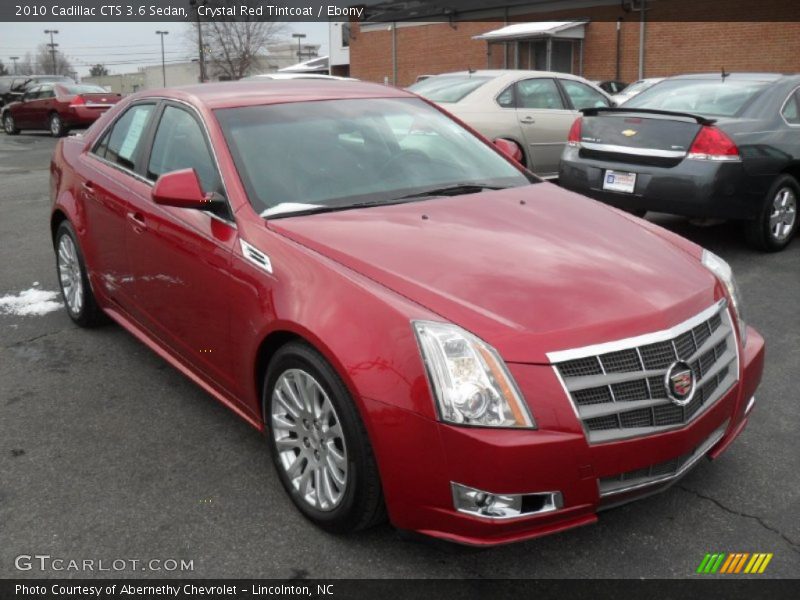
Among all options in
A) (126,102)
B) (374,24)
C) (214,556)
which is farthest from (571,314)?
(374,24)

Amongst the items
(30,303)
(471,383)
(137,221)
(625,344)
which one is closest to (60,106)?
(30,303)

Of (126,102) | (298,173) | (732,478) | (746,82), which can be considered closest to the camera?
(732,478)

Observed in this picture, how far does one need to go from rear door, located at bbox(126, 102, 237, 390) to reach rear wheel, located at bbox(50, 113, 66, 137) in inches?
770

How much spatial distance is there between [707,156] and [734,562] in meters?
4.40

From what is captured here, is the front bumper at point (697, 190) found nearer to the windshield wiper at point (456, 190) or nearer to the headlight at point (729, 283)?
the windshield wiper at point (456, 190)

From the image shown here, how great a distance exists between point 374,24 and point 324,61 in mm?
14512

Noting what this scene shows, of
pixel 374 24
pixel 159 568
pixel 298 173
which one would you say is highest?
pixel 374 24

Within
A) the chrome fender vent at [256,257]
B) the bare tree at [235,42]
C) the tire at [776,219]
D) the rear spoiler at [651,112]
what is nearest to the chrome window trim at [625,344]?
the chrome fender vent at [256,257]

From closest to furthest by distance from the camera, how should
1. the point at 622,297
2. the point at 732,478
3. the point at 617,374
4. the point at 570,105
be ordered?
the point at 617,374 → the point at 622,297 → the point at 732,478 → the point at 570,105

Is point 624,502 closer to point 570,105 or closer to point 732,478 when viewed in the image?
point 732,478

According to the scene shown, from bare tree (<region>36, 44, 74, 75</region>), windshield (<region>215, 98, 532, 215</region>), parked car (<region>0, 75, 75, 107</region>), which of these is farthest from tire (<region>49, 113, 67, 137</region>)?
bare tree (<region>36, 44, 74, 75</region>)

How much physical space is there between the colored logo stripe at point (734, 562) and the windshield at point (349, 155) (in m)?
1.82

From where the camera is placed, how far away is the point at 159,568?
9.14 feet

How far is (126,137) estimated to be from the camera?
465cm
